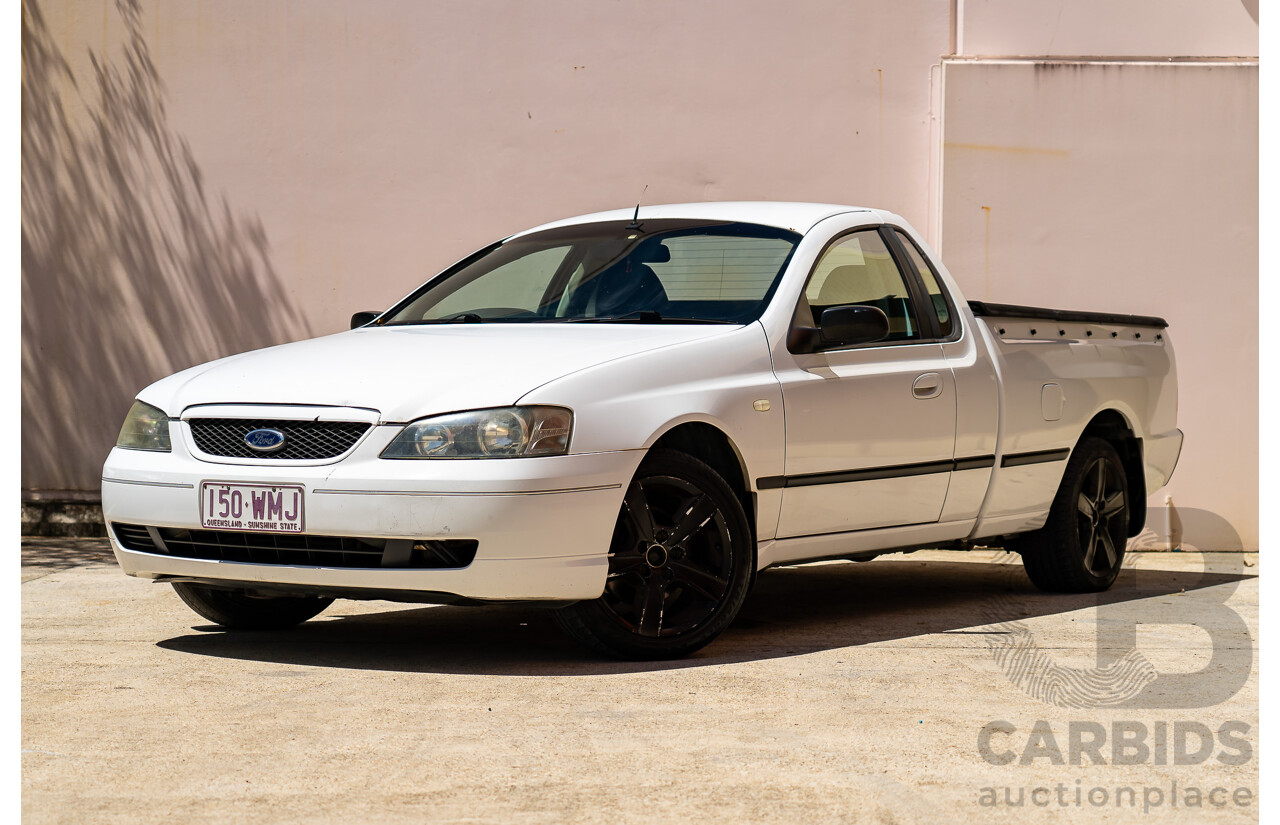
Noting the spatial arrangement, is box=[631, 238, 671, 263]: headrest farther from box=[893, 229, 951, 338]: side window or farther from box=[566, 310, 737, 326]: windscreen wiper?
box=[893, 229, 951, 338]: side window

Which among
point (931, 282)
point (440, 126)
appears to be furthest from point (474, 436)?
point (440, 126)

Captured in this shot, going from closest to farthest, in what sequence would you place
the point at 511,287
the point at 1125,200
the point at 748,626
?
1. the point at 748,626
2. the point at 511,287
3. the point at 1125,200

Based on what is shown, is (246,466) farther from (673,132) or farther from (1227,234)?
(1227,234)

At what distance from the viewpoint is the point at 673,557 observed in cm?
540

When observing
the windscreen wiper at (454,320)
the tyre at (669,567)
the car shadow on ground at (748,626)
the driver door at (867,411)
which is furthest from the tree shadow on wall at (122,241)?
the tyre at (669,567)

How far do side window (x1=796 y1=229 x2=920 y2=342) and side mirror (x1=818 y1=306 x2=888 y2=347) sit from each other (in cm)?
17

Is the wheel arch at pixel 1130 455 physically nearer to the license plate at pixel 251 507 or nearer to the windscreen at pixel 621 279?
the windscreen at pixel 621 279

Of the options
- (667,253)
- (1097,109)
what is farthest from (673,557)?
(1097,109)

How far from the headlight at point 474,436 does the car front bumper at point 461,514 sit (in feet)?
A: 0.11

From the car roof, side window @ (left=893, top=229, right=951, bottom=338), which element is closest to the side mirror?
the car roof

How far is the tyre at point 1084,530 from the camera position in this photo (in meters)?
7.47

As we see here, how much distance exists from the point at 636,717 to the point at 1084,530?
3774 millimetres

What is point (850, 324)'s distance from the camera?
5961mm

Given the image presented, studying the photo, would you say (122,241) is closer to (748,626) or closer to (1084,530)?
(748,626)
